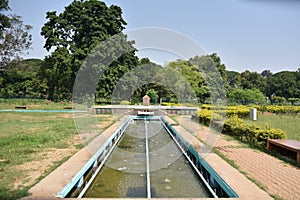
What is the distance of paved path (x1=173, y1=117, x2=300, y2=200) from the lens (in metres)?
3.67

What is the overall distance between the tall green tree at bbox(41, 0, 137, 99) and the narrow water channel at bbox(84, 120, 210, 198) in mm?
13598

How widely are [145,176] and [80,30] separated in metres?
19.3

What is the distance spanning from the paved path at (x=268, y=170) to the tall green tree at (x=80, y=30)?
49.9 ft

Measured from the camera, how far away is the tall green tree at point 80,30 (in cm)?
2127

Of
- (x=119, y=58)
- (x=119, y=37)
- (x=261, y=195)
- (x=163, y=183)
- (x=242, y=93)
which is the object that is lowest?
(x=163, y=183)

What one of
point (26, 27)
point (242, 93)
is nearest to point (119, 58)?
point (26, 27)

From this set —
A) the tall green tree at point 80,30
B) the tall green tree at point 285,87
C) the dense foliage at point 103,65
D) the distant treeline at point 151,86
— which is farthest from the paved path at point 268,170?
the tall green tree at point 285,87

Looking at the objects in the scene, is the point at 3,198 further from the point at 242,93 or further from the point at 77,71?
the point at 242,93

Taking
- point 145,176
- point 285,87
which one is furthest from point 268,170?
point 285,87

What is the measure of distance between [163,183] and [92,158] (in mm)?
1514

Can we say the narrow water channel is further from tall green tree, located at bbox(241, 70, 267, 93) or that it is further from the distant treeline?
tall green tree, located at bbox(241, 70, 267, 93)

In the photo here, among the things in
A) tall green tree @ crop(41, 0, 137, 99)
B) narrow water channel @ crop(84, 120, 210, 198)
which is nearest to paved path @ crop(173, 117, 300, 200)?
narrow water channel @ crop(84, 120, 210, 198)

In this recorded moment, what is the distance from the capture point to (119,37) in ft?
64.6

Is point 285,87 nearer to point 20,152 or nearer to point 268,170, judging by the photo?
point 268,170
